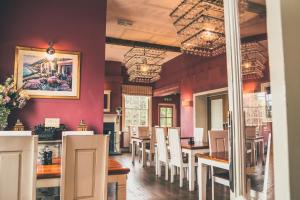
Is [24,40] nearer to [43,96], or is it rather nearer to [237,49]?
[43,96]

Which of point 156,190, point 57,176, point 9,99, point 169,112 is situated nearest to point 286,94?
point 57,176

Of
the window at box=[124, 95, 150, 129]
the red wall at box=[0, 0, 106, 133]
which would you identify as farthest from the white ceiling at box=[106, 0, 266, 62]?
the window at box=[124, 95, 150, 129]

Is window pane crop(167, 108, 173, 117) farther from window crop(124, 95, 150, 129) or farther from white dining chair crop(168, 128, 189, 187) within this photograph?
white dining chair crop(168, 128, 189, 187)

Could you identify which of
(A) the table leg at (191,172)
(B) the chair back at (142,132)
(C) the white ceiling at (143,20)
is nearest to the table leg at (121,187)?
(A) the table leg at (191,172)

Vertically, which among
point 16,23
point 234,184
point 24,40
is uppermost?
point 16,23

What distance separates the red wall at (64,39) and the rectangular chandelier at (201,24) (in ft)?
4.80

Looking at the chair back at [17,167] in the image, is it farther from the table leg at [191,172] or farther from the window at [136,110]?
the window at [136,110]

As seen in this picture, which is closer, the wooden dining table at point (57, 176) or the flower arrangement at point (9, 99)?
the wooden dining table at point (57, 176)

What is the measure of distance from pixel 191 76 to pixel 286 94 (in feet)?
24.6

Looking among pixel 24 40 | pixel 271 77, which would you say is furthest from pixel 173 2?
pixel 271 77

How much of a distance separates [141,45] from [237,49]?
6.33 metres

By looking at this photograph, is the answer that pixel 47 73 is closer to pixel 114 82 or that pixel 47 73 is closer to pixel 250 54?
pixel 250 54

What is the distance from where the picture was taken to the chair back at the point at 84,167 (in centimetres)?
206

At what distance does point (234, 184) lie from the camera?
1.23m
